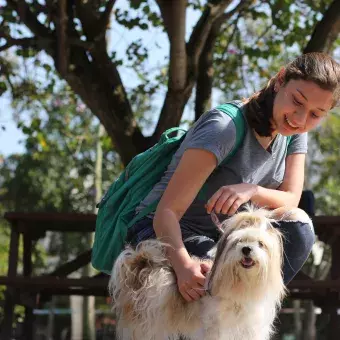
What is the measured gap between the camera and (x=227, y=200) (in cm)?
309

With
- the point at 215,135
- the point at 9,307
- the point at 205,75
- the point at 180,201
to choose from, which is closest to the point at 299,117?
the point at 215,135

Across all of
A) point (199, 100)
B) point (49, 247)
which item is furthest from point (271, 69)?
point (49, 247)

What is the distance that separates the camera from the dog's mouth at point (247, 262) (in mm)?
2934

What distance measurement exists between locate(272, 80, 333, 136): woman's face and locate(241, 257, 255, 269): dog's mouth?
611mm

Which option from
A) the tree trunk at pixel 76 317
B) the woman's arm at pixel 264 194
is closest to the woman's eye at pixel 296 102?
the woman's arm at pixel 264 194

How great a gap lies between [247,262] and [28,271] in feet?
17.4

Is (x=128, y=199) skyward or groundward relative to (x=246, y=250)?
skyward

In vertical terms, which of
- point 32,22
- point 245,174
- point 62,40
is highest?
point 32,22

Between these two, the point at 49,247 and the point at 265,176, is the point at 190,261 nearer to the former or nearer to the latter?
the point at 265,176

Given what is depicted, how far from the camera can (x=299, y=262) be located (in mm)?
3383

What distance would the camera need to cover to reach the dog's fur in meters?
2.96

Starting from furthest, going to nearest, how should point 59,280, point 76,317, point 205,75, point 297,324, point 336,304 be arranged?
point 76,317, point 297,324, point 205,75, point 336,304, point 59,280

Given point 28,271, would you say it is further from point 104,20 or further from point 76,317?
point 76,317

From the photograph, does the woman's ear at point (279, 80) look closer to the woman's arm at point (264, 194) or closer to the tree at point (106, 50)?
the woman's arm at point (264, 194)
